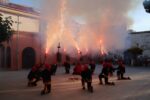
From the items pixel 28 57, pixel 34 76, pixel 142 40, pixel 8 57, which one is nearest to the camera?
pixel 34 76

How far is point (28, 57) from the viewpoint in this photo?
4072 centimetres

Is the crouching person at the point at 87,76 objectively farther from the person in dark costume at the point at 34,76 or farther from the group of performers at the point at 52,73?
the person in dark costume at the point at 34,76

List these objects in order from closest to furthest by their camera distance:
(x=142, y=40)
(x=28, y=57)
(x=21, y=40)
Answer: (x=21, y=40)
(x=28, y=57)
(x=142, y=40)

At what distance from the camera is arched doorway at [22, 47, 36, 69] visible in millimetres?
39775

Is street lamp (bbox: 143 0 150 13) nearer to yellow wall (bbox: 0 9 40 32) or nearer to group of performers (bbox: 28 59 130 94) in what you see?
group of performers (bbox: 28 59 130 94)

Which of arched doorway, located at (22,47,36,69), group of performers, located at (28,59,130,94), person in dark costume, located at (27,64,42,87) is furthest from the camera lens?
arched doorway, located at (22,47,36,69)

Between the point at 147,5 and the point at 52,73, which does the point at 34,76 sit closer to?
the point at 52,73

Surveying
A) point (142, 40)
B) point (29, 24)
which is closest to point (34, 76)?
point (29, 24)

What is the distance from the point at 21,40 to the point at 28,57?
2.84 metres

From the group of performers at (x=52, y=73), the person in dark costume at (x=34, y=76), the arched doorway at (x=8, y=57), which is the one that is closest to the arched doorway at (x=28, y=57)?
the arched doorway at (x=8, y=57)

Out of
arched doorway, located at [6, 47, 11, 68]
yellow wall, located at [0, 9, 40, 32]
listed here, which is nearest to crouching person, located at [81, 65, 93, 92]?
arched doorway, located at [6, 47, 11, 68]

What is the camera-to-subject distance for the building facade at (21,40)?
37.8 meters

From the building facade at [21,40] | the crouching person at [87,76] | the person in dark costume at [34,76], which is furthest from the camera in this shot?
the building facade at [21,40]

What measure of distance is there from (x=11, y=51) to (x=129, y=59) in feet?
74.4
